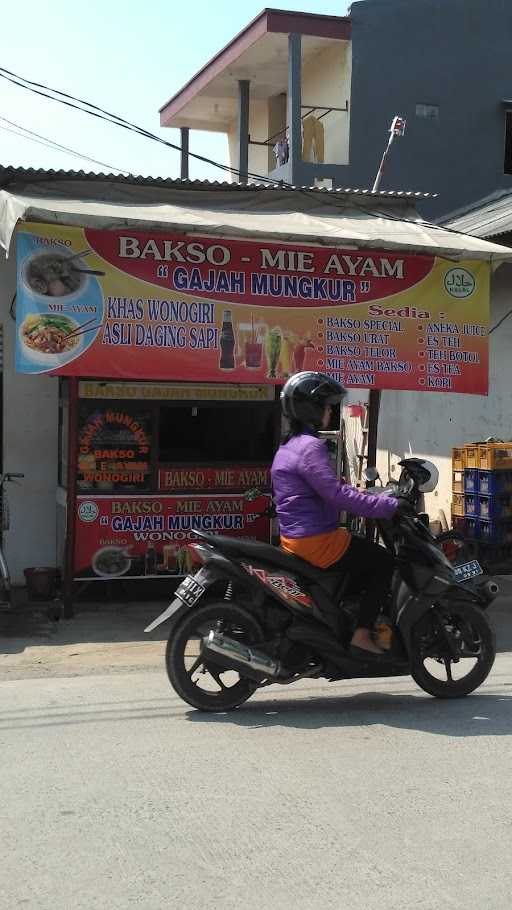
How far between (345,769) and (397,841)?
0.84 m

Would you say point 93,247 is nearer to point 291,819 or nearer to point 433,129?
point 291,819

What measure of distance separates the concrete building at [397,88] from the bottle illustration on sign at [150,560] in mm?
13572

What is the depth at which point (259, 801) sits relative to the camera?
438 centimetres

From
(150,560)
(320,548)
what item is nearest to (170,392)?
(150,560)

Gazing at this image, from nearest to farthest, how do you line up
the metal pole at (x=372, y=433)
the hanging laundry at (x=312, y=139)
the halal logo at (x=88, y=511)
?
the halal logo at (x=88, y=511)
the metal pole at (x=372, y=433)
the hanging laundry at (x=312, y=139)

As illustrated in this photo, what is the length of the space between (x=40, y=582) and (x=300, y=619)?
4038 millimetres

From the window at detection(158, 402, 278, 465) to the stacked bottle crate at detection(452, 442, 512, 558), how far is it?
9.43ft

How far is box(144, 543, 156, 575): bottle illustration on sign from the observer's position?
9.17 m

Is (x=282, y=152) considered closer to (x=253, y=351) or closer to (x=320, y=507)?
(x=253, y=351)

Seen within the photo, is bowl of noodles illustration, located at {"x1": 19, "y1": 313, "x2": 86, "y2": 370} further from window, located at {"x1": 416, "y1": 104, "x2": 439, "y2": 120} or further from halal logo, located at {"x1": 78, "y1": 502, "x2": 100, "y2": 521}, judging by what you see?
window, located at {"x1": 416, "y1": 104, "x2": 439, "y2": 120}

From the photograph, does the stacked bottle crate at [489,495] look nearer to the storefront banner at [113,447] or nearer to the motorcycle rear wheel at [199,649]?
the storefront banner at [113,447]

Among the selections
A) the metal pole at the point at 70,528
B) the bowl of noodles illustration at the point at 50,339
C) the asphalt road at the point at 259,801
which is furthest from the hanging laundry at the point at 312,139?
the asphalt road at the point at 259,801

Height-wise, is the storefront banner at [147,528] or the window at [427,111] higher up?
the window at [427,111]

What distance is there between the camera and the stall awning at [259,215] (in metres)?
7.67
